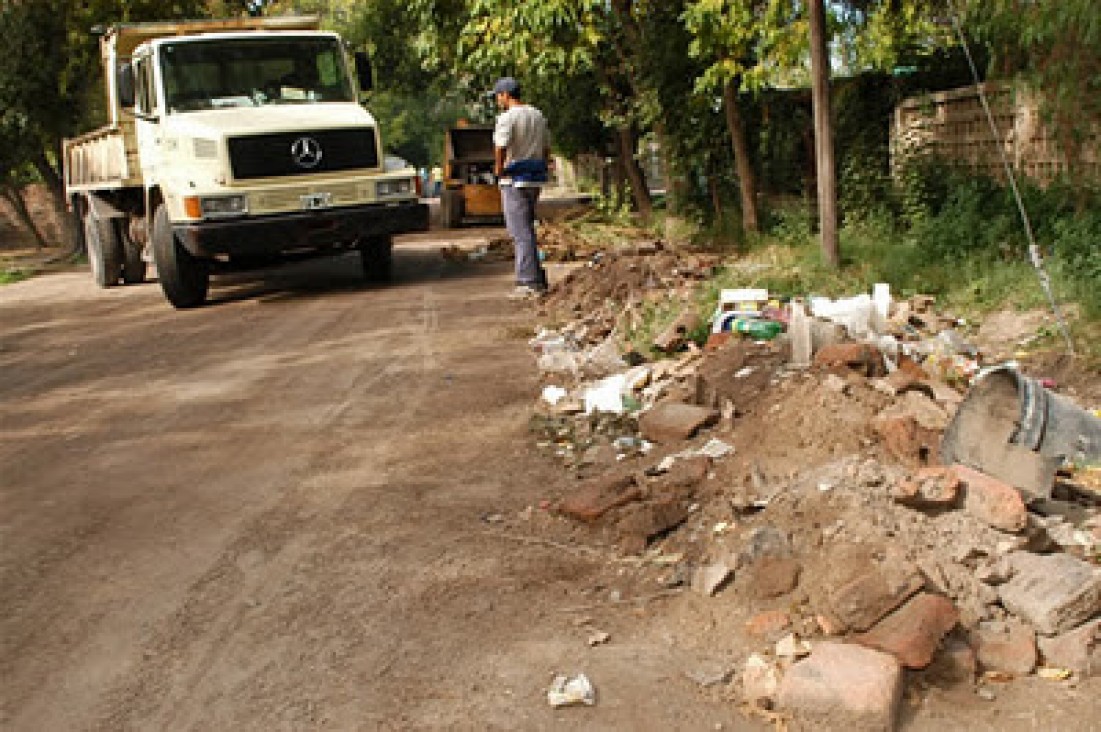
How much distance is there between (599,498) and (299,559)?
1.25m

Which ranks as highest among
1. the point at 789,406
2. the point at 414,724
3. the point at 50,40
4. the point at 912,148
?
the point at 50,40

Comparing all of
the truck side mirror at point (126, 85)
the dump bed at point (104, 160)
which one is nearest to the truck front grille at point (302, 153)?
the truck side mirror at point (126, 85)

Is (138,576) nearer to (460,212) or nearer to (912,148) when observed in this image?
(912,148)

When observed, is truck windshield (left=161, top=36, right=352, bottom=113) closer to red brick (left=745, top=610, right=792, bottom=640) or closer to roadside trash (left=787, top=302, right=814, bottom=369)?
roadside trash (left=787, top=302, right=814, bottom=369)

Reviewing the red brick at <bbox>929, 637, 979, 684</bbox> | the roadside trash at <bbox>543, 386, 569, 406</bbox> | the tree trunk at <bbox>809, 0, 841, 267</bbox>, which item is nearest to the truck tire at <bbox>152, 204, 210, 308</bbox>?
the roadside trash at <bbox>543, 386, 569, 406</bbox>

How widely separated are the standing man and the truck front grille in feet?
5.58

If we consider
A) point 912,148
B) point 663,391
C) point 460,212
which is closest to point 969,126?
point 912,148

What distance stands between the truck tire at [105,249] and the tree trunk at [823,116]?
376 inches

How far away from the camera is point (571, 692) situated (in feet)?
10.7

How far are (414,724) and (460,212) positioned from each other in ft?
64.6

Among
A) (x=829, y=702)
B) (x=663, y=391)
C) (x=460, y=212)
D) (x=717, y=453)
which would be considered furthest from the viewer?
(x=460, y=212)

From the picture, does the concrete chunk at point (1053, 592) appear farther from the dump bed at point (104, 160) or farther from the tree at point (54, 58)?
the tree at point (54, 58)

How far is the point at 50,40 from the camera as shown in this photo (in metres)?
23.2

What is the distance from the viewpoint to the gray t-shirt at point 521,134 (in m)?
10.4
